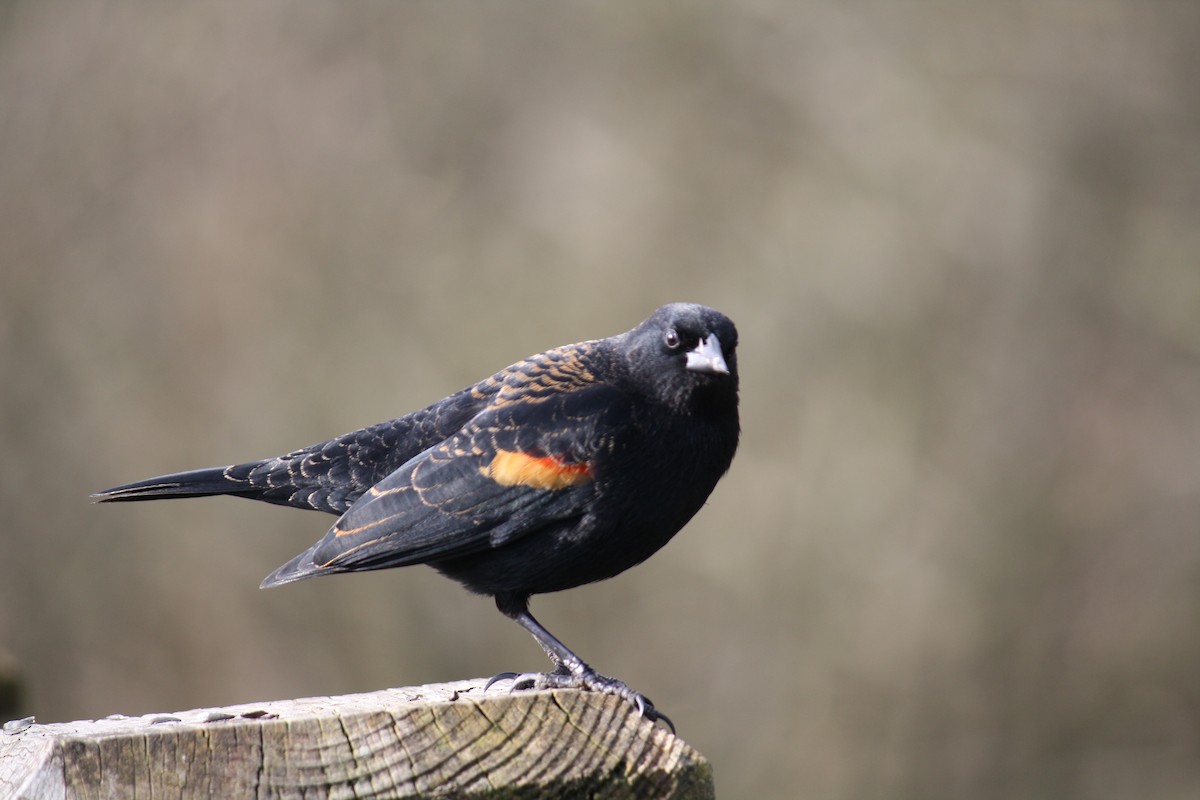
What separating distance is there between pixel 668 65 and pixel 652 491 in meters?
6.96

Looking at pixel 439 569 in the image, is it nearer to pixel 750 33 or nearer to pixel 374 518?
pixel 374 518

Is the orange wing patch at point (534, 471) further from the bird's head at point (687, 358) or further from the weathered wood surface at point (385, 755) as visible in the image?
the weathered wood surface at point (385, 755)

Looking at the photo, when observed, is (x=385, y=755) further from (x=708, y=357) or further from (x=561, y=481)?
(x=708, y=357)

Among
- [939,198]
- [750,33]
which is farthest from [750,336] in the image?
[750,33]

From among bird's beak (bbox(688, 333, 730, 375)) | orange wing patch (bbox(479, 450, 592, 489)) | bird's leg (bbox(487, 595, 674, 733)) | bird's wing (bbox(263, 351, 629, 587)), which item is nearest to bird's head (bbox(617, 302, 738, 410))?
bird's beak (bbox(688, 333, 730, 375))

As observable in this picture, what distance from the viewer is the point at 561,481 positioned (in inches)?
175

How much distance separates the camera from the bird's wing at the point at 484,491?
14.6ft

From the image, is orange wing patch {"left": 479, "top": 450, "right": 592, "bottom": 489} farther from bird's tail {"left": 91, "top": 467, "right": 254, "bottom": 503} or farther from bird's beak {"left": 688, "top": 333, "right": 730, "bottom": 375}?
bird's tail {"left": 91, "top": 467, "right": 254, "bottom": 503}

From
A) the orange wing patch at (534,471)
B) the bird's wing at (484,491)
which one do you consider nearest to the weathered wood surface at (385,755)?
the bird's wing at (484,491)

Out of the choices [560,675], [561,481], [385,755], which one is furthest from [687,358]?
[385,755]

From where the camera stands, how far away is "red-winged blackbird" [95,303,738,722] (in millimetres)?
4445

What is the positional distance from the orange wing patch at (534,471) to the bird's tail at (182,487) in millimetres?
1063

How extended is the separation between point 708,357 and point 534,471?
2.38ft

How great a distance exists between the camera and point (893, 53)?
1018 cm
